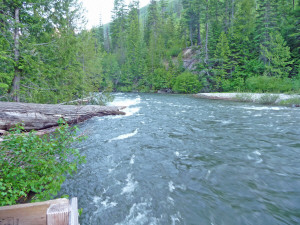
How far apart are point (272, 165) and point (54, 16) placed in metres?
11.2

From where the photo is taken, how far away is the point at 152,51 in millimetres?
42344

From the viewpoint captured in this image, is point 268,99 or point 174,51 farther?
point 174,51

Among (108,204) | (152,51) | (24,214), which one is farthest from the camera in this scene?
(152,51)

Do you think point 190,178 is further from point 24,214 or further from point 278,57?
point 278,57

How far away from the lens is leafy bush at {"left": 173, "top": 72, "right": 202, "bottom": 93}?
3256 cm

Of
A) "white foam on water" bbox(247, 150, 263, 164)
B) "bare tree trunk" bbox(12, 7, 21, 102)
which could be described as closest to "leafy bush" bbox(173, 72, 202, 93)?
"white foam on water" bbox(247, 150, 263, 164)

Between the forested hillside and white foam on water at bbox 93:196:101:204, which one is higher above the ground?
the forested hillside

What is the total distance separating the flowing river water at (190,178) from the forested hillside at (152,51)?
161 inches

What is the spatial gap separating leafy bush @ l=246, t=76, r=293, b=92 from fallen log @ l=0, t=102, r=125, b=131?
21.7m

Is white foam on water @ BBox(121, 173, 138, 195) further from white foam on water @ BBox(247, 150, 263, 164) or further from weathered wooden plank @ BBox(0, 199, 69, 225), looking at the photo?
white foam on water @ BBox(247, 150, 263, 164)

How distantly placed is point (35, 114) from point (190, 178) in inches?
278

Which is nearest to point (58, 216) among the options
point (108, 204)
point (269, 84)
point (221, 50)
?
point (108, 204)

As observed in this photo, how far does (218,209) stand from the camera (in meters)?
3.63

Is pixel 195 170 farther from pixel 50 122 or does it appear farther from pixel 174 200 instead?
pixel 50 122
